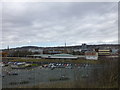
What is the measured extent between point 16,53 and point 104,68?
3065 cm

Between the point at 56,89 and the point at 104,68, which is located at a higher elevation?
the point at 104,68

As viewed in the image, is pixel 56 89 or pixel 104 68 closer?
pixel 56 89

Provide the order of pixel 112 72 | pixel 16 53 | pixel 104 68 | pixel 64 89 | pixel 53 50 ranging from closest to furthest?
pixel 64 89 < pixel 112 72 < pixel 104 68 < pixel 16 53 < pixel 53 50

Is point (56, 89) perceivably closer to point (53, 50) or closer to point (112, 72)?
point (112, 72)

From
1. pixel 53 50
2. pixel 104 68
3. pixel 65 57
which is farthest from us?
pixel 53 50

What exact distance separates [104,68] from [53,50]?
3839 cm

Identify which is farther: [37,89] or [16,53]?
[16,53]

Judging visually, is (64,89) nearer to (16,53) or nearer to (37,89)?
(37,89)

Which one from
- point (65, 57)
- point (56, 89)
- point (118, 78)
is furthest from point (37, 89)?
point (65, 57)

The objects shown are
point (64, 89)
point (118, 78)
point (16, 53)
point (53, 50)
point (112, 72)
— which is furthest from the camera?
point (53, 50)

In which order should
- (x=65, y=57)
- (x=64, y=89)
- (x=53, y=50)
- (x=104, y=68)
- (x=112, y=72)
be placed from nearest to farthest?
(x=64, y=89)
(x=112, y=72)
(x=104, y=68)
(x=65, y=57)
(x=53, y=50)

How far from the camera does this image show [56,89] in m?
5.70

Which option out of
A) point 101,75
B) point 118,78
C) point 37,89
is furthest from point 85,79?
point 37,89

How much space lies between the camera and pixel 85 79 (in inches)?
260
